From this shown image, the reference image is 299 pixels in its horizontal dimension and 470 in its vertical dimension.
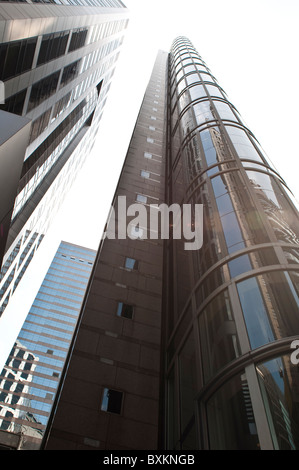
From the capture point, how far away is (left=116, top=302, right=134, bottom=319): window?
16.0 metres

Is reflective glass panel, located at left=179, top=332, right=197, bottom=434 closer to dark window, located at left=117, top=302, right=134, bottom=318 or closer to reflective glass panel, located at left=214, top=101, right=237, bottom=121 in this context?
dark window, located at left=117, top=302, right=134, bottom=318

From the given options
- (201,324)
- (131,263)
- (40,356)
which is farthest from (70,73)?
(40,356)

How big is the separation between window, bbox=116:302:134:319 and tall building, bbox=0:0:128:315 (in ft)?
19.0

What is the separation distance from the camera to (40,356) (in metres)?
111

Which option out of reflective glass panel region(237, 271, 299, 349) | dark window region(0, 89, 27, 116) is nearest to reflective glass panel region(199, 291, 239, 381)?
reflective glass panel region(237, 271, 299, 349)

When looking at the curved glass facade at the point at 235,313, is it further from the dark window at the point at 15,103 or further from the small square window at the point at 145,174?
the dark window at the point at 15,103

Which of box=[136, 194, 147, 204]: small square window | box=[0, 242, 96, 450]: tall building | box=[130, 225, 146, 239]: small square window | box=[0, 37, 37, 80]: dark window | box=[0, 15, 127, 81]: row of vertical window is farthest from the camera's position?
box=[0, 242, 96, 450]: tall building

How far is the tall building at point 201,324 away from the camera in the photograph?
825cm

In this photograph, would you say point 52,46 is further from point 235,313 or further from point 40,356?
point 40,356

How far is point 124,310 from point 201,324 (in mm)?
5939

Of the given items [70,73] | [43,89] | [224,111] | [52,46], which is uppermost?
[70,73]

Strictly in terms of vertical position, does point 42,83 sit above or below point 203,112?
above

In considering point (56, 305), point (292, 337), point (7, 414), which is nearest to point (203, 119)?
point (292, 337)

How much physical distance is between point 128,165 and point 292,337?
24.1 m
